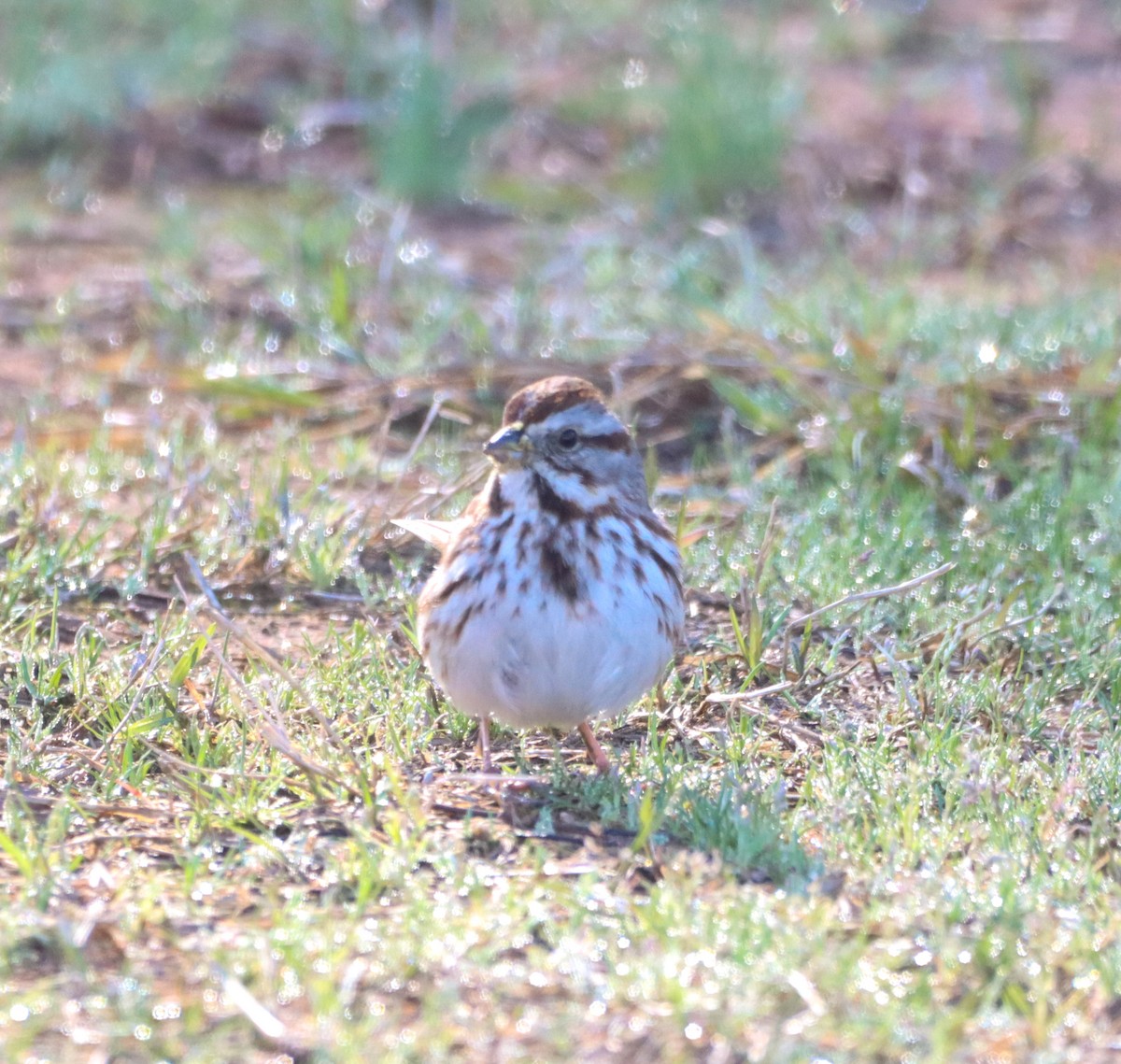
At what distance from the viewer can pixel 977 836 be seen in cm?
354

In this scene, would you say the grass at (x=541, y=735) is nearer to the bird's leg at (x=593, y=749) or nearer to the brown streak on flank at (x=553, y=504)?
the bird's leg at (x=593, y=749)

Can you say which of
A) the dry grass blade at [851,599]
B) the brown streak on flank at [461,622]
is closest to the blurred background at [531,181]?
the dry grass blade at [851,599]

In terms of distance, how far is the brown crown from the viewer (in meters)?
4.02

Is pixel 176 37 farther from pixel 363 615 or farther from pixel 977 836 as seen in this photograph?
pixel 977 836

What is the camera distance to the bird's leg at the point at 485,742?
154 inches

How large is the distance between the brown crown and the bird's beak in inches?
1.1

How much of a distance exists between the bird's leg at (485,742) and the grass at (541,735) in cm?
8

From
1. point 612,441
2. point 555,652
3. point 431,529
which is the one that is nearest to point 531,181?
point 431,529

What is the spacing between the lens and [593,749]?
4031 mm

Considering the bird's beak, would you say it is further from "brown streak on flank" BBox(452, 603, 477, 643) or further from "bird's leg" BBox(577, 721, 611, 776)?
"bird's leg" BBox(577, 721, 611, 776)

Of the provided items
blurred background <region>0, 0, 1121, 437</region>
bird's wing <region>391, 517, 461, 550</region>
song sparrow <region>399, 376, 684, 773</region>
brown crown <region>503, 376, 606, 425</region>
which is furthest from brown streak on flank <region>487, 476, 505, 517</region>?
blurred background <region>0, 0, 1121, 437</region>

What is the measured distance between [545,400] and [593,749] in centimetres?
76

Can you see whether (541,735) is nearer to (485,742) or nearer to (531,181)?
(485,742)

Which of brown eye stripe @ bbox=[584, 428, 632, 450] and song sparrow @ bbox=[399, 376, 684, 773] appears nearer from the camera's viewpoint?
song sparrow @ bbox=[399, 376, 684, 773]
